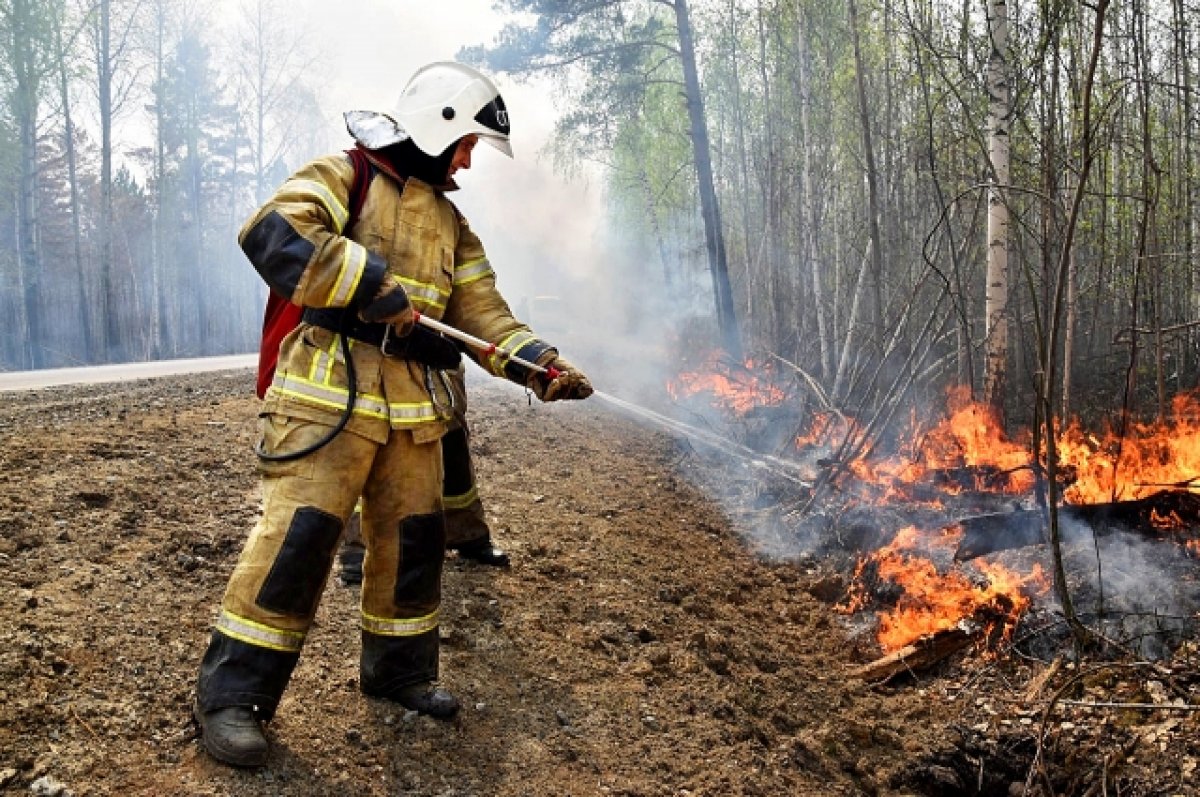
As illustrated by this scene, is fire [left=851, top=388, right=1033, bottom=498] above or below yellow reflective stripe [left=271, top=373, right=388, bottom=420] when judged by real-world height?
below

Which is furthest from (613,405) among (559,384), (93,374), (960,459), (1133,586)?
(559,384)

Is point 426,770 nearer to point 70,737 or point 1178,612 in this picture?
point 70,737

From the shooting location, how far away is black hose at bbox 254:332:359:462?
9.16ft

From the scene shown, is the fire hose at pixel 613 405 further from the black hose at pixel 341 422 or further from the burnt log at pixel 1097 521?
the burnt log at pixel 1097 521

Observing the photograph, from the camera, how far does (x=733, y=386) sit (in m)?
13.1

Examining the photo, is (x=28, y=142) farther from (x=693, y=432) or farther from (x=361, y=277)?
(x=361, y=277)

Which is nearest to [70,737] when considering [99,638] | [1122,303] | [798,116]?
[99,638]

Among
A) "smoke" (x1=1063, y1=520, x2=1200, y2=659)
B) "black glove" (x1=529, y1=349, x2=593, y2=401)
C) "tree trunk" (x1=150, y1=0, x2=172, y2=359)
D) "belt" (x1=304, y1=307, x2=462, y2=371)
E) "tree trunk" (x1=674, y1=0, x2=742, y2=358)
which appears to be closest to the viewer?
"belt" (x1=304, y1=307, x2=462, y2=371)

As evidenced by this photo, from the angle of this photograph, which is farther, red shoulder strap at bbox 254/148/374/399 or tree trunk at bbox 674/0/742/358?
tree trunk at bbox 674/0/742/358

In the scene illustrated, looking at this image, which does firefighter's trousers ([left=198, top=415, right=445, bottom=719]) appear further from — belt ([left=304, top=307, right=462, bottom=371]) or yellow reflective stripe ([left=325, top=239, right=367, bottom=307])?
yellow reflective stripe ([left=325, top=239, right=367, bottom=307])

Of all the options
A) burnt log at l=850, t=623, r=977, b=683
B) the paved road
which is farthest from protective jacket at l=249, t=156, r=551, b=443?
the paved road

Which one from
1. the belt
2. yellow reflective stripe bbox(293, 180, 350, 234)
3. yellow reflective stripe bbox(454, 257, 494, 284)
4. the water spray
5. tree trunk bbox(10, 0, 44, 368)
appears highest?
tree trunk bbox(10, 0, 44, 368)

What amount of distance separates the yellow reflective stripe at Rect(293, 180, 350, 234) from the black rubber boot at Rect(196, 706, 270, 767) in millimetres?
1591

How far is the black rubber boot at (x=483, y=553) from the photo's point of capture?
4.59 metres
